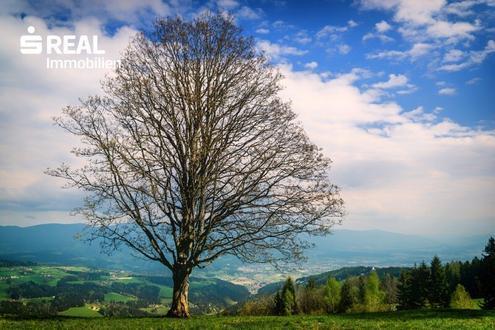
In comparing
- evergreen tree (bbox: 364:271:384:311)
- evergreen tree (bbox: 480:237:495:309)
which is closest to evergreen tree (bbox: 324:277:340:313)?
evergreen tree (bbox: 364:271:384:311)

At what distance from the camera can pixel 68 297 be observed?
11306cm

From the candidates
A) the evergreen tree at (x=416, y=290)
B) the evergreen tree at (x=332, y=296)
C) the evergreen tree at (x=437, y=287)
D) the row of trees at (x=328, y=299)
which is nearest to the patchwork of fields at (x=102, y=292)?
the evergreen tree at (x=332, y=296)

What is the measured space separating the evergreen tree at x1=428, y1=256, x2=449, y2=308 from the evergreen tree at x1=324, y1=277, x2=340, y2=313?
19.0 meters

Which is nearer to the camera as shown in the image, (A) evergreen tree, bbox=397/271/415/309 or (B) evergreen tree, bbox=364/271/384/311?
(A) evergreen tree, bbox=397/271/415/309

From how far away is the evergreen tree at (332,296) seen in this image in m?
86.6

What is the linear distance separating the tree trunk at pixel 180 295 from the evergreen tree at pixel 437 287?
74.4 metres

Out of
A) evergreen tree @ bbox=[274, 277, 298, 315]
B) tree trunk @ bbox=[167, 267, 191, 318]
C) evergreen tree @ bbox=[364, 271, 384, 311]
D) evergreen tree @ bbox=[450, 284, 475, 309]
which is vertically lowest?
evergreen tree @ bbox=[364, 271, 384, 311]

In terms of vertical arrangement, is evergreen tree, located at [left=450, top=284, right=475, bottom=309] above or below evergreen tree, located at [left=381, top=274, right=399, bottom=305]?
above

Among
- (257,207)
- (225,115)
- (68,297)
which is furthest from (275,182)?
(68,297)

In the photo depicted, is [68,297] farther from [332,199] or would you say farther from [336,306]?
[332,199]

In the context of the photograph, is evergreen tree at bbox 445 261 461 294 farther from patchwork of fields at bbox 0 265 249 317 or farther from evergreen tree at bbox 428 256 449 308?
patchwork of fields at bbox 0 265 249 317

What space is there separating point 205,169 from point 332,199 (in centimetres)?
681

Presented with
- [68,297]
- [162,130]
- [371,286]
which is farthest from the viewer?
[68,297]

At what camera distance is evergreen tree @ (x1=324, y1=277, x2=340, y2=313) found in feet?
284
